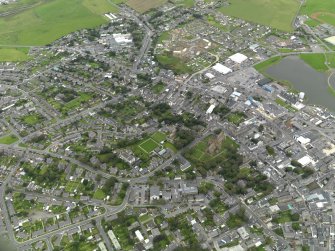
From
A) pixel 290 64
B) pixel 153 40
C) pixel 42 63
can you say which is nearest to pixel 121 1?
pixel 153 40

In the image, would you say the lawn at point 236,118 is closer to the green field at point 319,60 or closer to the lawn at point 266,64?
the lawn at point 266,64

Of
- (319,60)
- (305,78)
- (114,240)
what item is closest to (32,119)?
(114,240)

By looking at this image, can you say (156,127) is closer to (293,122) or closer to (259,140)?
(259,140)

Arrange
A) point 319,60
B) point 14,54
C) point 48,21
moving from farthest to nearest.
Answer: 1. point 48,21
2. point 14,54
3. point 319,60

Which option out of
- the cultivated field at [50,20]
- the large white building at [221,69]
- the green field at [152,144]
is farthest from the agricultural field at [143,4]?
the green field at [152,144]

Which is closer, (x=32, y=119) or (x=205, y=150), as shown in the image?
(x=205, y=150)

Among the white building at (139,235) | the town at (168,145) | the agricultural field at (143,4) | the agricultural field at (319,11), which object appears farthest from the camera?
the agricultural field at (143,4)

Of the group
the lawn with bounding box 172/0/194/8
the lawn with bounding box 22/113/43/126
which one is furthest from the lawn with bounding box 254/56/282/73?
the lawn with bounding box 22/113/43/126

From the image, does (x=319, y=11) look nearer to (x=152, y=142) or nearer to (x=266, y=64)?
(x=266, y=64)
